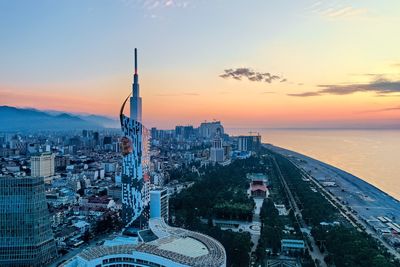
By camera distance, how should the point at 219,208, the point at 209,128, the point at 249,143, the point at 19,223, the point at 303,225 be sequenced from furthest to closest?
the point at 209,128 < the point at 249,143 < the point at 219,208 < the point at 303,225 < the point at 19,223

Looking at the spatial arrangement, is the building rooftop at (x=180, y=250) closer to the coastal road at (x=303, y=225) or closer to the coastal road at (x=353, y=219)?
the coastal road at (x=303, y=225)

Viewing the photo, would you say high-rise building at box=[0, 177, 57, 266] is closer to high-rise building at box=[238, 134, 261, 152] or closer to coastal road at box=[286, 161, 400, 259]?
coastal road at box=[286, 161, 400, 259]

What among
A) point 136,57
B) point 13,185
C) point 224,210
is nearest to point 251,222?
point 224,210

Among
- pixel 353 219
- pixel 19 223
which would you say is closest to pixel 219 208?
pixel 353 219

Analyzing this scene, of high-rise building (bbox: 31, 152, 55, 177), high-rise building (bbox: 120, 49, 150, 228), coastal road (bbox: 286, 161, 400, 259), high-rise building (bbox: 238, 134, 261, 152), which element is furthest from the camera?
high-rise building (bbox: 238, 134, 261, 152)

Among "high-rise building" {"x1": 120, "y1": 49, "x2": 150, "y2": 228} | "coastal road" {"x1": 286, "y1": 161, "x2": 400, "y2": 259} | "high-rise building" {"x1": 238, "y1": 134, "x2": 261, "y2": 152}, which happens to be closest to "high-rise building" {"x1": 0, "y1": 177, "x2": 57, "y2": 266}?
"high-rise building" {"x1": 120, "y1": 49, "x2": 150, "y2": 228}

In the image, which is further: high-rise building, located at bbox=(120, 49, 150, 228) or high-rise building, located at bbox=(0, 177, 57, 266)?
high-rise building, located at bbox=(120, 49, 150, 228)

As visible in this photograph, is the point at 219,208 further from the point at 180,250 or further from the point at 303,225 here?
the point at 180,250
